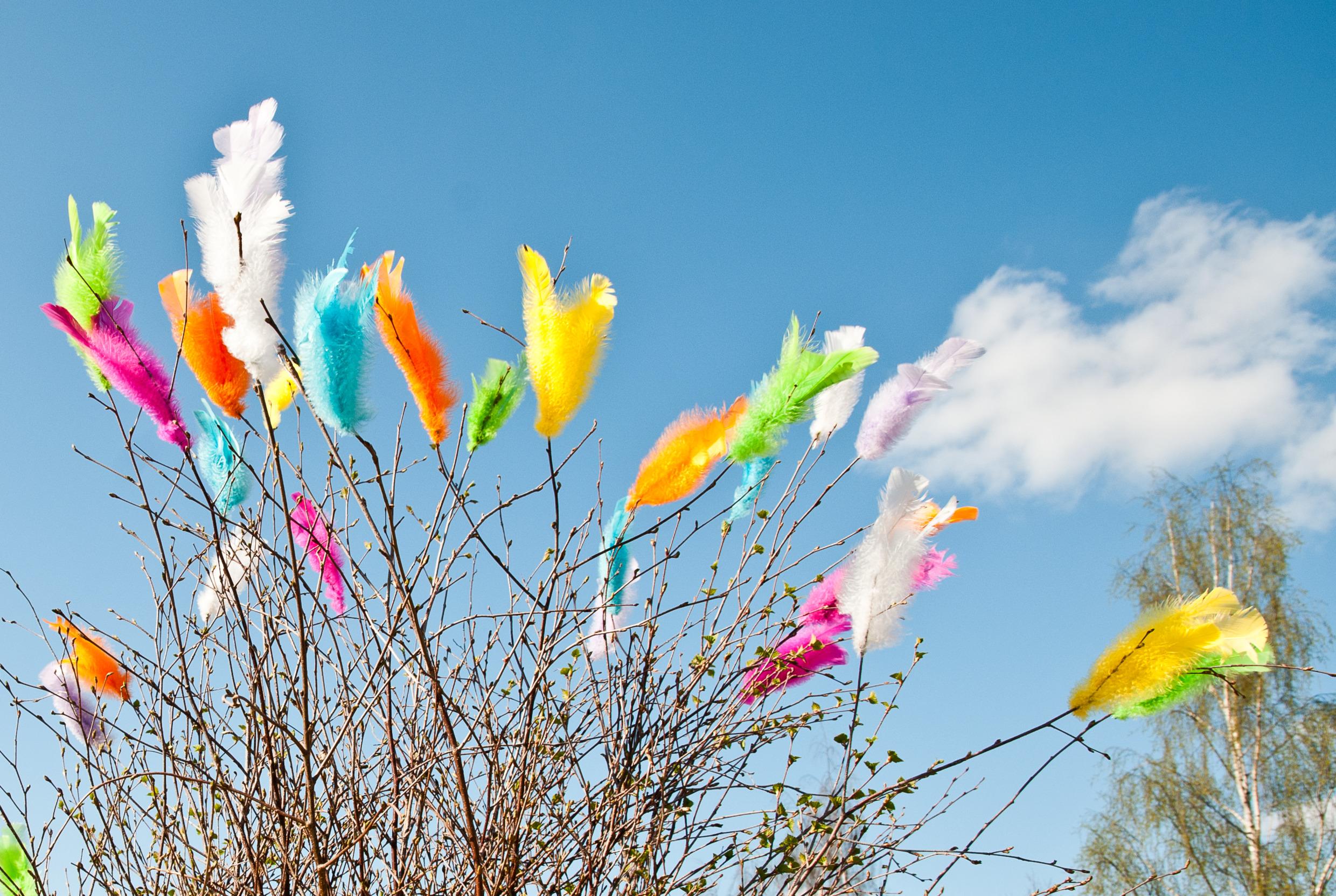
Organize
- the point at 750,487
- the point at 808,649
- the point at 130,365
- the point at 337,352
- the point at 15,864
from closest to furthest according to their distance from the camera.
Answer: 1. the point at 337,352
2. the point at 130,365
3. the point at 808,649
4. the point at 750,487
5. the point at 15,864

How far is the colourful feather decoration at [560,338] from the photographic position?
49.2 inches

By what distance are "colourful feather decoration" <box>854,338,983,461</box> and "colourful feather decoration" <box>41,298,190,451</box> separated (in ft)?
3.07

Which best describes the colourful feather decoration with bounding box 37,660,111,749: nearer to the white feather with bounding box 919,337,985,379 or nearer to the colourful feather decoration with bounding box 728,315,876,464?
the colourful feather decoration with bounding box 728,315,876,464

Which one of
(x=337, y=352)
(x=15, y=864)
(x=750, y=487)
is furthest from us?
(x=15, y=864)

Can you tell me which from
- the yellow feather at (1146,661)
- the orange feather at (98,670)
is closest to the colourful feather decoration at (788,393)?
the yellow feather at (1146,661)

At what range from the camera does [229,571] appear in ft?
4.10

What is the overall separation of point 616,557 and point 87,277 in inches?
32.2

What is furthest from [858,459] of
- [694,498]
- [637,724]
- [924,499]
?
[637,724]

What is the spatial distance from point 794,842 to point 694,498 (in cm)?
47

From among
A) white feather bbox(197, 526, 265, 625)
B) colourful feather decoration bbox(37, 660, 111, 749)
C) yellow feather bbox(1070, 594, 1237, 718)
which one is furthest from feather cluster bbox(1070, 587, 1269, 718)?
colourful feather decoration bbox(37, 660, 111, 749)

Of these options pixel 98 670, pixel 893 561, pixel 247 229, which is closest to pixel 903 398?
pixel 893 561

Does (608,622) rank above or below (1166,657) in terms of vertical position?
above

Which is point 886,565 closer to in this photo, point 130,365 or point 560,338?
point 560,338

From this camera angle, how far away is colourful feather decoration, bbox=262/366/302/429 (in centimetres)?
126
